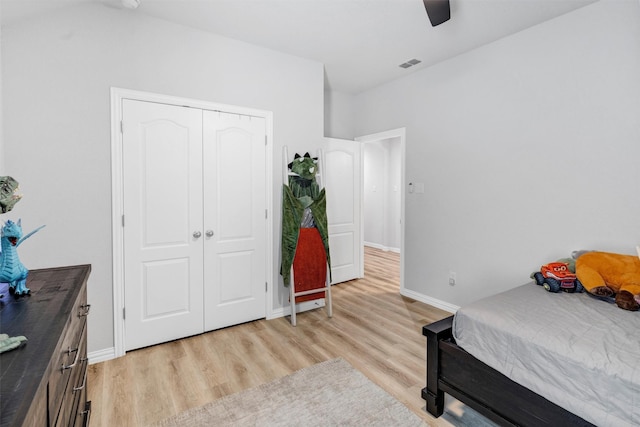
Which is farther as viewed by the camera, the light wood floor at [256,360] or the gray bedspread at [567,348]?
the light wood floor at [256,360]

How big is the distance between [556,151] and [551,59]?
769 mm

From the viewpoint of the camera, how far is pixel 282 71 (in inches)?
129

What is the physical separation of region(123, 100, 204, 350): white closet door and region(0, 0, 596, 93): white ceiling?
0.75 metres

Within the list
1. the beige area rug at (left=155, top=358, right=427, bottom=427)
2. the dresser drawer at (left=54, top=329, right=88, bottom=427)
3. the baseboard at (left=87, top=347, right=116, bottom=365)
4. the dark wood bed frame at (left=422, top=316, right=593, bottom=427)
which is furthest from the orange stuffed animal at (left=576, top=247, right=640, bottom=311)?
the baseboard at (left=87, top=347, right=116, bottom=365)

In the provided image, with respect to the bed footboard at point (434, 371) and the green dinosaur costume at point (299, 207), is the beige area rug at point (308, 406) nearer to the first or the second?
the bed footboard at point (434, 371)

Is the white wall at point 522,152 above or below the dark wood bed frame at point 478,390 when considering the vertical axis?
above

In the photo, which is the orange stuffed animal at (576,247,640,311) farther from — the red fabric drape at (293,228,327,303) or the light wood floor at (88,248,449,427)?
the red fabric drape at (293,228,327,303)

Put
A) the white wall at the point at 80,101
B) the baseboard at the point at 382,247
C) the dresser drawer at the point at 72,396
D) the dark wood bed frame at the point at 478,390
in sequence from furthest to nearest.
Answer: the baseboard at the point at 382,247, the white wall at the point at 80,101, the dark wood bed frame at the point at 478,390, the dresser drawer at the point at 72,396

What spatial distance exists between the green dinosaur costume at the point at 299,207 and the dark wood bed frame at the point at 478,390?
1593 millimetres

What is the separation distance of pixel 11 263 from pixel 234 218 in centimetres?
188

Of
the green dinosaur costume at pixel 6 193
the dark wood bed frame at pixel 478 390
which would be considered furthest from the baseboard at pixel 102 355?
the dark wood bed frame at pixel 478 390

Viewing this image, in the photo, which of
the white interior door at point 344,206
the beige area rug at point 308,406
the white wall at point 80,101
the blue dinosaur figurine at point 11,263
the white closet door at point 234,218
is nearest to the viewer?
the blue dinosaur figurine at point 11,263

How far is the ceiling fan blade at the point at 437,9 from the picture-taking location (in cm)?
194

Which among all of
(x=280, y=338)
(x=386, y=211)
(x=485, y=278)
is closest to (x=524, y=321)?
(x=485, y=278)
